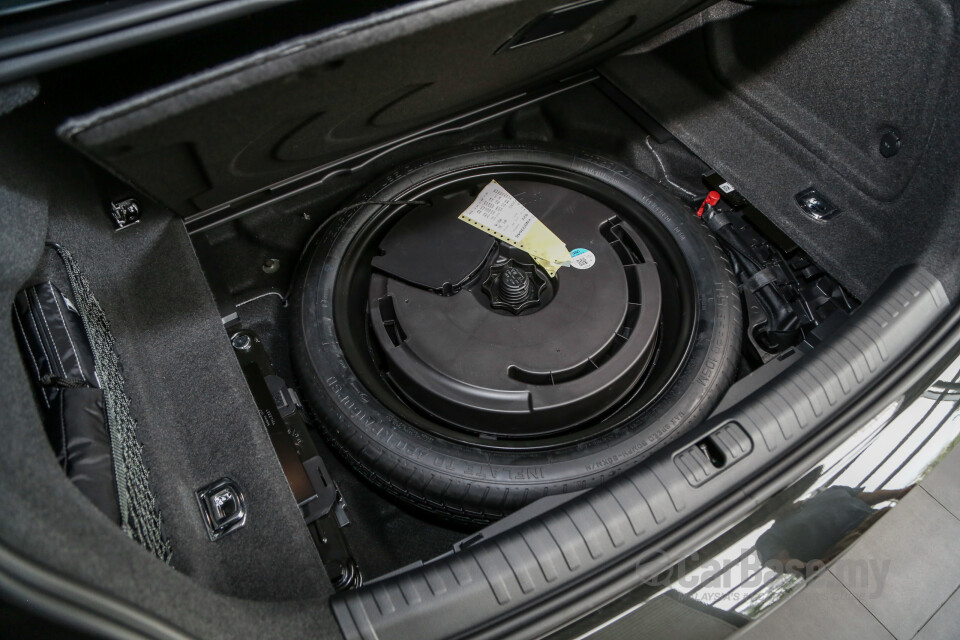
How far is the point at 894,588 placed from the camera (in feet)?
4.56

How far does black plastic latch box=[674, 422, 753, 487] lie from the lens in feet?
2.47

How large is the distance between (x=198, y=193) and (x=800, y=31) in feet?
3.52

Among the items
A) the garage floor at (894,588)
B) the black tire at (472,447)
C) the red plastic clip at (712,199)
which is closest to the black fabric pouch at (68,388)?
the black tire at (472,447)

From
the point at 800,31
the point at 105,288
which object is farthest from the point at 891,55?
the point at 105,288

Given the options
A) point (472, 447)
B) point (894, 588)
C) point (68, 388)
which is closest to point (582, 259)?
point (472, 447)

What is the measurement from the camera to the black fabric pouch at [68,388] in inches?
24.9

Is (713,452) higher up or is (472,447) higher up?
(713,452)

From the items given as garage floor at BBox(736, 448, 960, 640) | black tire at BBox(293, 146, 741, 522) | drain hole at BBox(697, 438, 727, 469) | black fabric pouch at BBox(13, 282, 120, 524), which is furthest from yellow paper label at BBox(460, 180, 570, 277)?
garage floor at BBox(736, 448, 960, 640)

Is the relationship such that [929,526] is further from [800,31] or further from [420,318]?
[420,318]

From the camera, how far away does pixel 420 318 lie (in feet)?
3.54

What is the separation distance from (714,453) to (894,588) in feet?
3.16

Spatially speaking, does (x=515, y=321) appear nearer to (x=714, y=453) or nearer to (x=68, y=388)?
(x=714, y=453)

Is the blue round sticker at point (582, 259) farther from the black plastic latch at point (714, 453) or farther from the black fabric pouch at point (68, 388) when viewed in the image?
the black fabric pouch at point (68, 388)

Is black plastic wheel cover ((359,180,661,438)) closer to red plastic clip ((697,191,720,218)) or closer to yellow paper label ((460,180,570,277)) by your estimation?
yellow paper label ((460,180,570,277))
